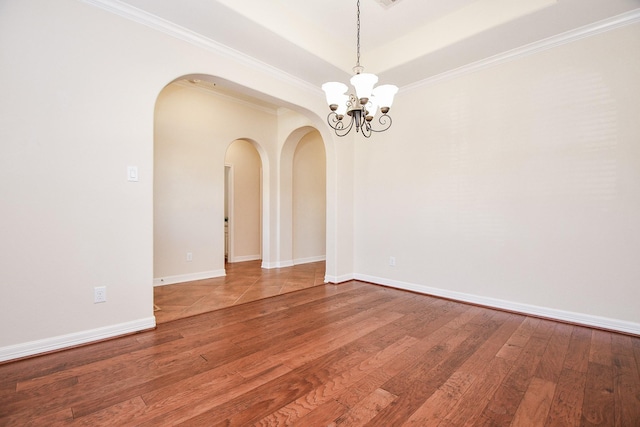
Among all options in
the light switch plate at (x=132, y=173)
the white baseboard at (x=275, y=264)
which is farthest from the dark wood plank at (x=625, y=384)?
the white baseboard at (x=275, y=264)

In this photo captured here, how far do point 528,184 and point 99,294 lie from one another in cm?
415

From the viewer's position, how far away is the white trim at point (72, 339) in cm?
204

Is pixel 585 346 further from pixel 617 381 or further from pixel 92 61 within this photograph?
pixel 92 61

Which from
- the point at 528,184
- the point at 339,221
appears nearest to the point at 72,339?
the point at 339,221

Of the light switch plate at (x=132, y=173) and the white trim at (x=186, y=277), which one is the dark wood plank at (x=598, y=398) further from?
the white trim at (x=186, y=277)

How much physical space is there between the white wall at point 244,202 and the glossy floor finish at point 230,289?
2.67 ft

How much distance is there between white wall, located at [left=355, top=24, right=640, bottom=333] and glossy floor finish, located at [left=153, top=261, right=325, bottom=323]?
4.86 ft

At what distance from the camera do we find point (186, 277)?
4477mm

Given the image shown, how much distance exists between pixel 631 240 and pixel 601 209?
1.09 ft

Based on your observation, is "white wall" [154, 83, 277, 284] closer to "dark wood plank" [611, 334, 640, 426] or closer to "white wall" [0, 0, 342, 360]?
"white wall" [0, 0, 342, 360]

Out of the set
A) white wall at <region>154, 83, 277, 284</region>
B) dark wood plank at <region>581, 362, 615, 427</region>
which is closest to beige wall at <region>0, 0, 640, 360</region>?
dark wood plank at <region>581, 362, 615, 427</region>

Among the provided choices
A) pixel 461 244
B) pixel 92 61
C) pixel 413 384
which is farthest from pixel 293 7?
pixel 413 384

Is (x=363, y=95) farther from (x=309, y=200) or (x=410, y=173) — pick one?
(x=309, y=200)

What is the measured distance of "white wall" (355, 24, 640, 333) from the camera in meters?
2.60
